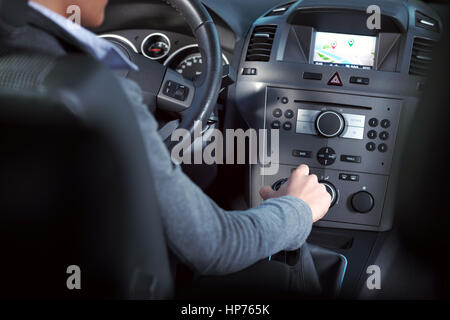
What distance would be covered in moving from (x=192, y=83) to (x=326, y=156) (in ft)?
1.48

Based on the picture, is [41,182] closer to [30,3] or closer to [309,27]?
[30,3]

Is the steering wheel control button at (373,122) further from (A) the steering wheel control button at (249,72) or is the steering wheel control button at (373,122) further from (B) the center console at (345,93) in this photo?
(A) the steering wheel control button at (249,72)

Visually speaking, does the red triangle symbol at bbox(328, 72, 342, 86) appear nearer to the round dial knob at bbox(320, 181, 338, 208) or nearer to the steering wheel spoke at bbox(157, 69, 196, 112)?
the round dial knob at bbox(320, 181, 338, 208)

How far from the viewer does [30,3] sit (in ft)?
1.73

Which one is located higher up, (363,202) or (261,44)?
(261,44)

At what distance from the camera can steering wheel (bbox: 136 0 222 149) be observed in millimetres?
1099

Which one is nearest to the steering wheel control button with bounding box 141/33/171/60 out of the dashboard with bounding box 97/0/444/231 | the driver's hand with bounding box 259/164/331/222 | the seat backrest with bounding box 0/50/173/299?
the dashboard with bounding box 97/0/444/231

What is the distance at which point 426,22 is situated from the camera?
1343 mm

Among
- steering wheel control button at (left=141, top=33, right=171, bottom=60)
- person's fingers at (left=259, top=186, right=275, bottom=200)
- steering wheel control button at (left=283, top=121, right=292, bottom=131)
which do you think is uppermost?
steering wheel control button at (left=141, top=33, right=171, bottom=60)

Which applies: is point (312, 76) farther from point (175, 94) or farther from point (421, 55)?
point (175, 94)

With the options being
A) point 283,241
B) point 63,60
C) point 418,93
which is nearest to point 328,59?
point 418,93

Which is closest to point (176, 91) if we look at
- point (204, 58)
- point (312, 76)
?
point (204, 58)

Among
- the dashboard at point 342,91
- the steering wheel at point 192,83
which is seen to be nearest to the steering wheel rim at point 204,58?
the steering wheel at point 192,83

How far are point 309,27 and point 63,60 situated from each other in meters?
1.05
